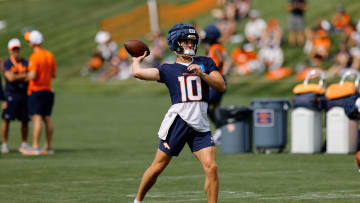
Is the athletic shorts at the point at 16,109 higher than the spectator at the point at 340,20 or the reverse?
the reverse

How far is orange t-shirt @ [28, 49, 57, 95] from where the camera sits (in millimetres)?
15399

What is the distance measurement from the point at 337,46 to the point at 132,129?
12596 millimetres

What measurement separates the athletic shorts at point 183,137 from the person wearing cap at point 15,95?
7537 mm

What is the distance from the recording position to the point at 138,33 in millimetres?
45094

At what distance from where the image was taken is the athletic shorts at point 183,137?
29.5ft

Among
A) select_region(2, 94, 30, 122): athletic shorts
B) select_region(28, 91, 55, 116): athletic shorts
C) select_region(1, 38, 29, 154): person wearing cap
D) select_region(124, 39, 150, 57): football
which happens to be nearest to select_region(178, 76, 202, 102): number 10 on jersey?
select_region(124, 39, 150, 57): football

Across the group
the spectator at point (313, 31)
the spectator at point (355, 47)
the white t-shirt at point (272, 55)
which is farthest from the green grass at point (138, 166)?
the spectator at point (355, 47)

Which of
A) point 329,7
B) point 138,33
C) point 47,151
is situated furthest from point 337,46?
point 47,151

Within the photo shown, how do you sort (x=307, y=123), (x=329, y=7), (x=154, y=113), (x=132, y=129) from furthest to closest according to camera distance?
1. (x=329, y=7)
2. (x=154, y=113)
3. (x=132, y=129)
4. (x=307, y=123)

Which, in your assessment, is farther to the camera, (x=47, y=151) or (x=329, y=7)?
(x=329, y=7)

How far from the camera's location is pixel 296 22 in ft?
108

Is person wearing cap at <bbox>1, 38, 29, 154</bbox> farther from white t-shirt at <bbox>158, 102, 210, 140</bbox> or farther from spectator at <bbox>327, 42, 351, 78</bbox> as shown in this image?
spectator at <bbox>327, 42, 351, 78</bbox>

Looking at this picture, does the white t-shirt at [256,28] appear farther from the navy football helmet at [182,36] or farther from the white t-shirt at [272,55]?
the navy football helmet at [182,36]

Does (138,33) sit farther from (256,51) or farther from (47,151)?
(47,151)
